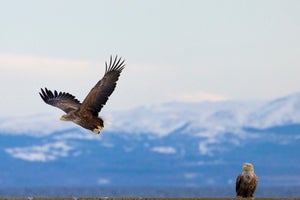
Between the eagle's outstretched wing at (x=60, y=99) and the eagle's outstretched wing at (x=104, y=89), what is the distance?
218 cm

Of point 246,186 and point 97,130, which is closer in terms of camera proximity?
point 246,186

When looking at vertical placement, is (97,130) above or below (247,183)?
above

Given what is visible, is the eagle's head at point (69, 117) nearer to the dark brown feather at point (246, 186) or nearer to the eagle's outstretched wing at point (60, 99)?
the eagle's outstretched wing at point (60, 99)

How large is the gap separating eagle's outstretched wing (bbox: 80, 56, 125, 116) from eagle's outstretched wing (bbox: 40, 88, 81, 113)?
7.16 feet

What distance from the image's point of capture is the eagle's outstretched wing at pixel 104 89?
41.0 meters

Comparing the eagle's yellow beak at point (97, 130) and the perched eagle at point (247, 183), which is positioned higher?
the eagle's yellow beak at point (97, 130)

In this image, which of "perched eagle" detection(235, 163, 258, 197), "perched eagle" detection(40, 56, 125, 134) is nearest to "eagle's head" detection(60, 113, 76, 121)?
"perched eagle" detection(40, 56, 125, 134)

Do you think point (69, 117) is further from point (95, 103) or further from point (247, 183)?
point (247, 183)

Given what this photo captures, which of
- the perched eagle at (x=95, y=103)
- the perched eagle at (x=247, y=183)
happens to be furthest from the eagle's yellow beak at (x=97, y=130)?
the perched eagle at (x=247, y=183)

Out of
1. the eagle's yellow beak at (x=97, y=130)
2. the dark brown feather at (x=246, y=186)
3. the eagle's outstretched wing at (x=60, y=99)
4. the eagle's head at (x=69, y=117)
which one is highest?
the eagle's outstretched wing at (x=60, y=99)

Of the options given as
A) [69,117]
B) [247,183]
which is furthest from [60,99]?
[247,183]

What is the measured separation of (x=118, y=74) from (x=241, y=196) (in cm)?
607

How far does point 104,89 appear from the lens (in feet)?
135

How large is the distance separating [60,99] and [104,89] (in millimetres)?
3574
